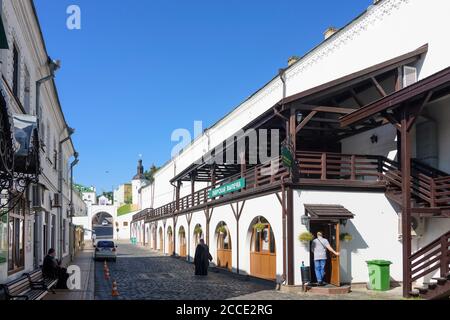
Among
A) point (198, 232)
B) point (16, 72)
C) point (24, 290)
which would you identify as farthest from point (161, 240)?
point (16, 72)

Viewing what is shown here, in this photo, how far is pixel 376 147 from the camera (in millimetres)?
19531

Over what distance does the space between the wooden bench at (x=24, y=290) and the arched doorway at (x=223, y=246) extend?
1048cm

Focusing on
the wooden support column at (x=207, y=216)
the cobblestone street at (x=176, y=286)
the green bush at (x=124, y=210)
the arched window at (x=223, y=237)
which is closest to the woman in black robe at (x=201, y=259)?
the cobblestone street at (x=176, y=286)

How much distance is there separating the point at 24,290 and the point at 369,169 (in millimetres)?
10874

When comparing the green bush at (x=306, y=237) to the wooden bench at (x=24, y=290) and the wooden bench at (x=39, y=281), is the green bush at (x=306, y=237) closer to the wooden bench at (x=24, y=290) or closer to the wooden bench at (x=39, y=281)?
the wooden bench at (x=39, y=281)

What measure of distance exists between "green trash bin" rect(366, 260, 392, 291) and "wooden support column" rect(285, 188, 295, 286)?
238 centimetres

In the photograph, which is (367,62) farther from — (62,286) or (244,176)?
(62,286)

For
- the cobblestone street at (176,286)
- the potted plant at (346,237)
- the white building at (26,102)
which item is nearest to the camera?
the white building at (26,102)

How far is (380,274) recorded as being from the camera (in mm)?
15625

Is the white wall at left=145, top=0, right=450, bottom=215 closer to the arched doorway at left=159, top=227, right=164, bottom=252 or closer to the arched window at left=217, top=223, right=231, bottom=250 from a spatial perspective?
the arched window at left=217, top=223, right=231, bottom=250

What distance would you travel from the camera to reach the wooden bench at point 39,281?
513 inches

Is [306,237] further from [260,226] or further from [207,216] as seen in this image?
[207,216]

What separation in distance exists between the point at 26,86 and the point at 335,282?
10265 mm
